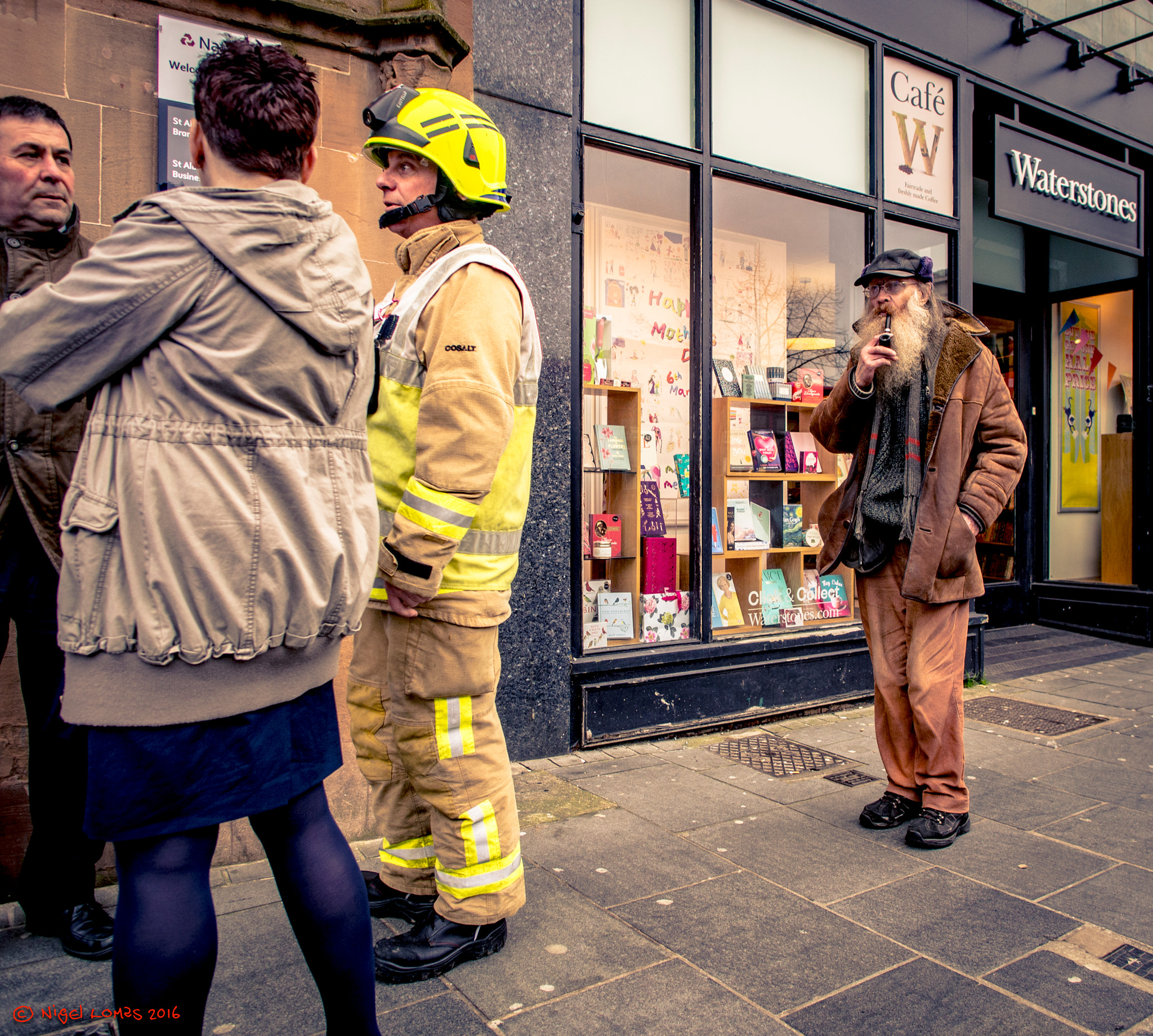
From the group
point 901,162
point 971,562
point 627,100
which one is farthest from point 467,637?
point 901,162

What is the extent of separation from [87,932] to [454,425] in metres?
1.73

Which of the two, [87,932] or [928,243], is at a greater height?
[928,243]

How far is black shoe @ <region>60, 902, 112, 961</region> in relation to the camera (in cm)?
240

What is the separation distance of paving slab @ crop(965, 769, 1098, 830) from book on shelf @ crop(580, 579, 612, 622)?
2.01 meters

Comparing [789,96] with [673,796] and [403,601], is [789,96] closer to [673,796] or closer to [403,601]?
[673,796]

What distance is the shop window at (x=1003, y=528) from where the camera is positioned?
28.2ft

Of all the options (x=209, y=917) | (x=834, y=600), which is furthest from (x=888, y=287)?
(x=209, y=917)

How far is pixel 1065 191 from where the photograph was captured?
22.8 ft

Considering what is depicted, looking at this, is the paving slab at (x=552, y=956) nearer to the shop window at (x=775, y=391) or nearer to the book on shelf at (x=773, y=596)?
the shop window at (x=775, y=391)

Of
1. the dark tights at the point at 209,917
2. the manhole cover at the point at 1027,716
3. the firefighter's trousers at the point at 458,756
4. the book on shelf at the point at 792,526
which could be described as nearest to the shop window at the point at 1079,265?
the book on shelf at the point at 792,526

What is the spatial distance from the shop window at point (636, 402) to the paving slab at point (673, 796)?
3.22ft

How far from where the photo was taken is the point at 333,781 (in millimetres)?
3236

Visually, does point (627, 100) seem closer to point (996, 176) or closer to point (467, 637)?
point (996, 176)

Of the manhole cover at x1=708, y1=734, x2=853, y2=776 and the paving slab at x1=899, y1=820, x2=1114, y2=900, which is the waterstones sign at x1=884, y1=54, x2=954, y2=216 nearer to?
the manhole cover at x1=708, y1=734, x2=853, y2=776
